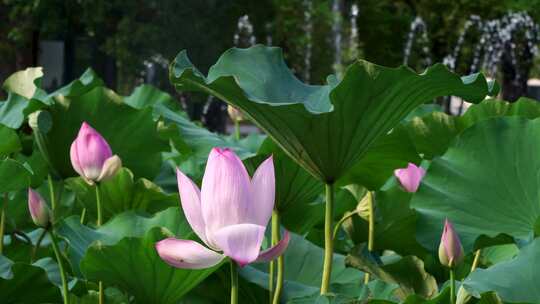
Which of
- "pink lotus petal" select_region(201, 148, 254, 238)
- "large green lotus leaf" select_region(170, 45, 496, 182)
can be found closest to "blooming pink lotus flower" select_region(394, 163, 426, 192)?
"large green lotus leaf" select_region(170, 45, 496, 182)

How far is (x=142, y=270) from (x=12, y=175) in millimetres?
222

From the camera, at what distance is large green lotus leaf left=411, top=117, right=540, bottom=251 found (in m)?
1.06

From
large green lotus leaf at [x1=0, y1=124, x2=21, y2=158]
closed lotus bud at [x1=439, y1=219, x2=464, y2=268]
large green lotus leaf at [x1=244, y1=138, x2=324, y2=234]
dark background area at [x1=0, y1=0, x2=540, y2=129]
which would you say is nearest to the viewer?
closed lotus bud at [x1=439, y1=219, x2=464, y2=268]

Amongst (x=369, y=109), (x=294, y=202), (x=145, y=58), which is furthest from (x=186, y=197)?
(x=145, y=58)

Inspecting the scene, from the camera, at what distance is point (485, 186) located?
3.61ft

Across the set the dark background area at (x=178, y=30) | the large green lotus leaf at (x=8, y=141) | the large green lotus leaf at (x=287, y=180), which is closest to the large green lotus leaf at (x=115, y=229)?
the large green lotus leaf at (x=287, y=180)

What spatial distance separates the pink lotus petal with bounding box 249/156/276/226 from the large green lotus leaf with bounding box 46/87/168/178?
678mm

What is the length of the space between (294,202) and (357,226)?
0.27 m

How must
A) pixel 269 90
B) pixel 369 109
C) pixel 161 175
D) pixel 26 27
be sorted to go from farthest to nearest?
pixel 26 27
pixel 161 175
pixel 269 90
pixel 369 109

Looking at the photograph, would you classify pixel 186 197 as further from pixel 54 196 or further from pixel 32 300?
pixel 54 196

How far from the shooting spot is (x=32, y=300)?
1.00 m

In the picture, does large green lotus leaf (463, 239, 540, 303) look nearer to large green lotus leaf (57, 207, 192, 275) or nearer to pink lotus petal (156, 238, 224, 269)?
pink lotus petal (156, 238, 224, 269)

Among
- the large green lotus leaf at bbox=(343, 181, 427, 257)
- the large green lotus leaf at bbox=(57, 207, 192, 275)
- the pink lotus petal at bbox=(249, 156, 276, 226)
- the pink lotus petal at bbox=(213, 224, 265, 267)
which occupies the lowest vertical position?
the large green lotus leaf at bbox=(343, 181, 427, 257)

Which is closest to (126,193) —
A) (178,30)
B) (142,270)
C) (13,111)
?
(13,111)
